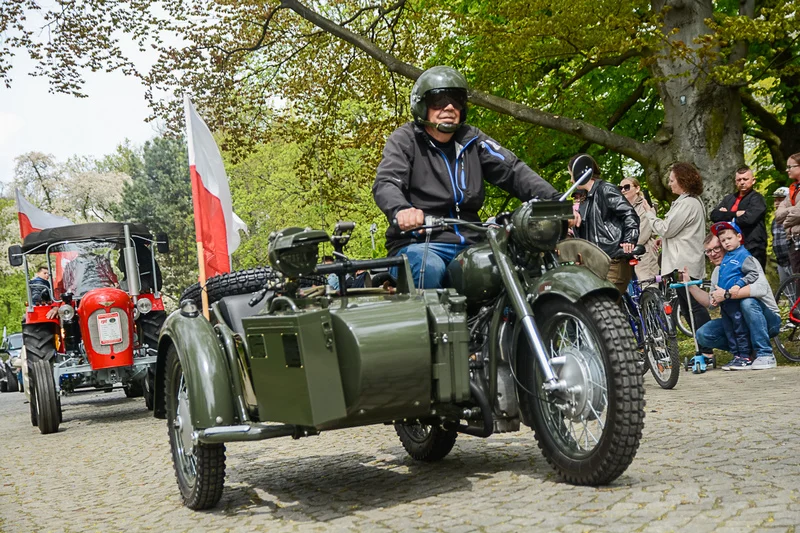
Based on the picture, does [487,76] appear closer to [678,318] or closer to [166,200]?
[678,318]

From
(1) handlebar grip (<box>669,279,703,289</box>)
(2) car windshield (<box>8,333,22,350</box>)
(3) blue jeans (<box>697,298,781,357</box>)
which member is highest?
(2) car windshield (<box>8,333,22,350</box>)

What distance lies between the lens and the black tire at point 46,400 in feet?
36.7

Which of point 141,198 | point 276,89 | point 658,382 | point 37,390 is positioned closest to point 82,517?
point 658,382

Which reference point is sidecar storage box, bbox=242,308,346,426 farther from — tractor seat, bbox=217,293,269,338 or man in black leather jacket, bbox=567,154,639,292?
man in black leather jacket, bbox=567,154,639,292

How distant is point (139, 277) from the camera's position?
44.3ft

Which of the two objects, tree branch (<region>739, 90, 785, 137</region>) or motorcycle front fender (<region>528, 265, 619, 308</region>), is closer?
motorcycle front fender (<region>528, 265, 619, 308</region>)

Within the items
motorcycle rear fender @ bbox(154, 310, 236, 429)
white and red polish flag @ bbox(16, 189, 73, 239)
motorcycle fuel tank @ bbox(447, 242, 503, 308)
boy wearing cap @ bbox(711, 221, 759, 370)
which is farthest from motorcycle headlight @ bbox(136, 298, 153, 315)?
motorcycle fuel tank @ bbox(447, 242, 503, 308)

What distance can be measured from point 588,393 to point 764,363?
20.2ft

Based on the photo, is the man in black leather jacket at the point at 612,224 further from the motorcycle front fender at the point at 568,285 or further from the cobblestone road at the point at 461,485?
the motorcycle front fender at the point at 568,285

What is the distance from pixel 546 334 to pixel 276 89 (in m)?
18.7

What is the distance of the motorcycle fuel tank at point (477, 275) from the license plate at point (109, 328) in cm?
826

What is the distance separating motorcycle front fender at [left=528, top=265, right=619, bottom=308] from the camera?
14.2ft

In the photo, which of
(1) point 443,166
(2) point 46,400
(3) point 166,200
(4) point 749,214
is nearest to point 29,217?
(2) point 46,400

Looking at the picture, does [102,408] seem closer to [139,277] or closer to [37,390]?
[139,277]
